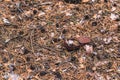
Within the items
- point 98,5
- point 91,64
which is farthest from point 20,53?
point 98,5

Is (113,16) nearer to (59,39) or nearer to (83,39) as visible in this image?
(83,39)

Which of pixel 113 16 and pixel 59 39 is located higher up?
pixel 113 16

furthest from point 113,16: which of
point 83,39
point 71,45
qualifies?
point 71,45

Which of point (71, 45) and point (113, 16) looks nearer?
point (71, 45)

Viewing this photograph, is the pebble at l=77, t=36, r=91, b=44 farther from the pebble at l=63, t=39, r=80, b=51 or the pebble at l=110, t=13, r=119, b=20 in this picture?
the pebble at l=110, t=13, r=119, b=20

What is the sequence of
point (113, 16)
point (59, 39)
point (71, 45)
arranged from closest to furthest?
point (71, 45) < point (59, 39) < point (113, 16)

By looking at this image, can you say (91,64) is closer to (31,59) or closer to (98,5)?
(31,59)

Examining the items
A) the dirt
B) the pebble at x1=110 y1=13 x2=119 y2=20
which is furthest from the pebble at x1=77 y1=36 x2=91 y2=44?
the pebble at x1=110 y1=13 x2=119 y2=20

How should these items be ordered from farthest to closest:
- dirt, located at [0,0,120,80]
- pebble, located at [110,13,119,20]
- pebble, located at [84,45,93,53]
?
pebble, located at [110,13,119,20], pebble, located at [84,45,93,53], dirt, located at [0,0,120,80]
